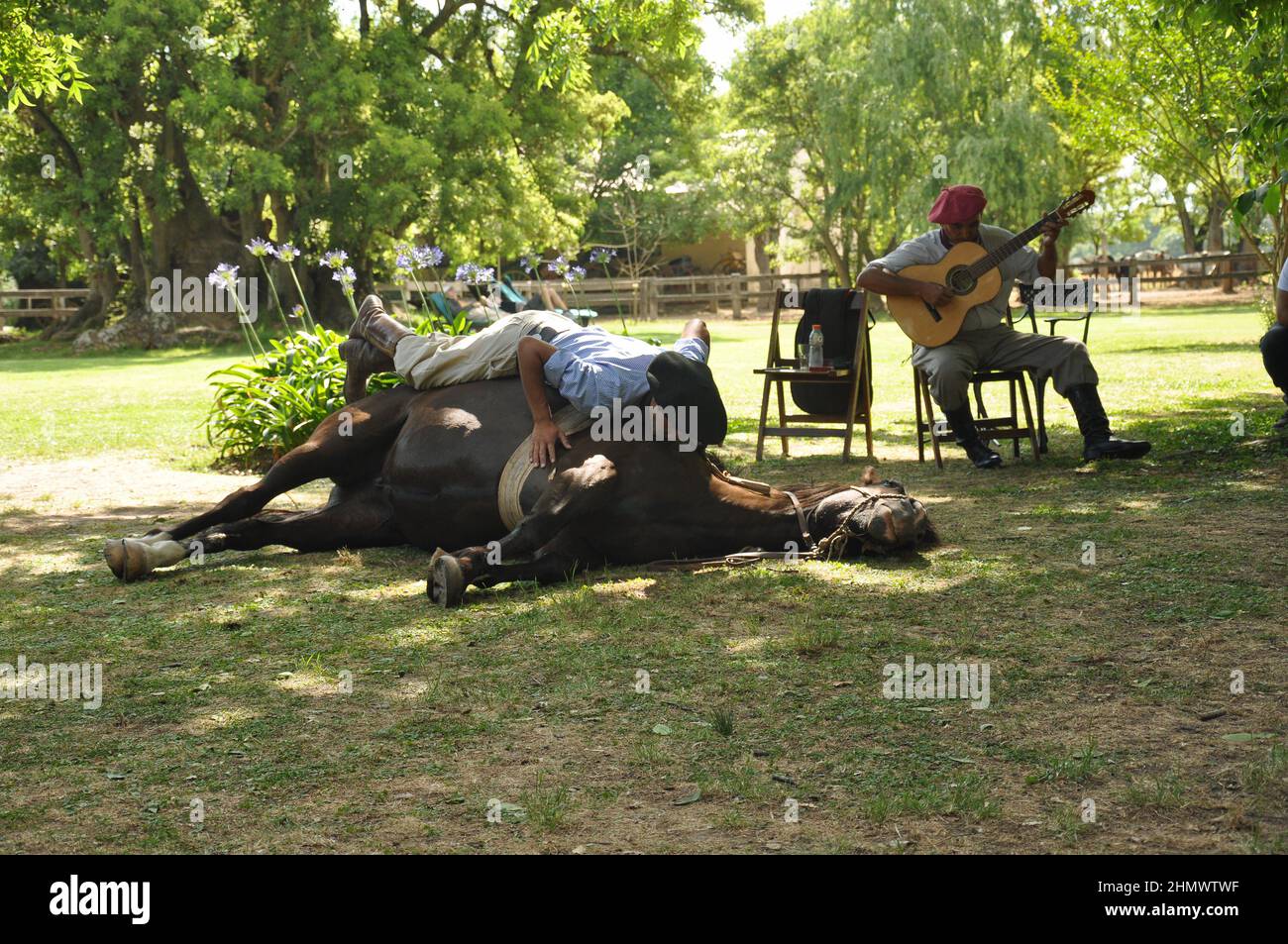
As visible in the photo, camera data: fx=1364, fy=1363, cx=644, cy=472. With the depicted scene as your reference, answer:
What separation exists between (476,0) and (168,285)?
31.1ft

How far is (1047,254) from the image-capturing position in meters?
9.05

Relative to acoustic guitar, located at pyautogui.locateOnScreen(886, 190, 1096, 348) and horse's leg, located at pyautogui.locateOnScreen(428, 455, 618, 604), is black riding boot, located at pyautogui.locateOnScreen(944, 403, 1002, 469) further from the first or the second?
horse's leg, located at pyautogui.locateOnScreen(428, 455, 618, 604)

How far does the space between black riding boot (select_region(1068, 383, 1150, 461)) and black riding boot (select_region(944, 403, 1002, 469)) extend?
2.03 ft

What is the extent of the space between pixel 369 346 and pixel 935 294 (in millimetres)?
3898

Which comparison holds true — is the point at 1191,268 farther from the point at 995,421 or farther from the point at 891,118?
the point at 995,421

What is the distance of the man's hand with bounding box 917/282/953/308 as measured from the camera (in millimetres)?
9062

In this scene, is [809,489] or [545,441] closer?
[545,441]

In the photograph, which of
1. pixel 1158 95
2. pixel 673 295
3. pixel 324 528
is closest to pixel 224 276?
pixel 324 528

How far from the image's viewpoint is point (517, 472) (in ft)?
19.9

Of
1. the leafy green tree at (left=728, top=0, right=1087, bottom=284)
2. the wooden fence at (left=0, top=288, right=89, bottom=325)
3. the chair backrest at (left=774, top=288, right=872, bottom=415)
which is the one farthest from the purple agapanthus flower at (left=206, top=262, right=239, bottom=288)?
the wooden fence at (left=0, top=288, right=89, bottom=325)

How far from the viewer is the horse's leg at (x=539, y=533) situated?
557 centimetres

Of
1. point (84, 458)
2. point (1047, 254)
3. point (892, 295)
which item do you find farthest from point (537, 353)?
point (84, 458)

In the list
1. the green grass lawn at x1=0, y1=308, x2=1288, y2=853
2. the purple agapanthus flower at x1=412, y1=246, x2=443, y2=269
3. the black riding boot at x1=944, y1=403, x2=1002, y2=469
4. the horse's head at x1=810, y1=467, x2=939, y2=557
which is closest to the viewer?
Result: the green grass lawn at x1=0, y1=308, x2=1288, y2=853

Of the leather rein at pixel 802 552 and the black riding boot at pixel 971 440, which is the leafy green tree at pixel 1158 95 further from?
the leather rein at pixel 802 552
